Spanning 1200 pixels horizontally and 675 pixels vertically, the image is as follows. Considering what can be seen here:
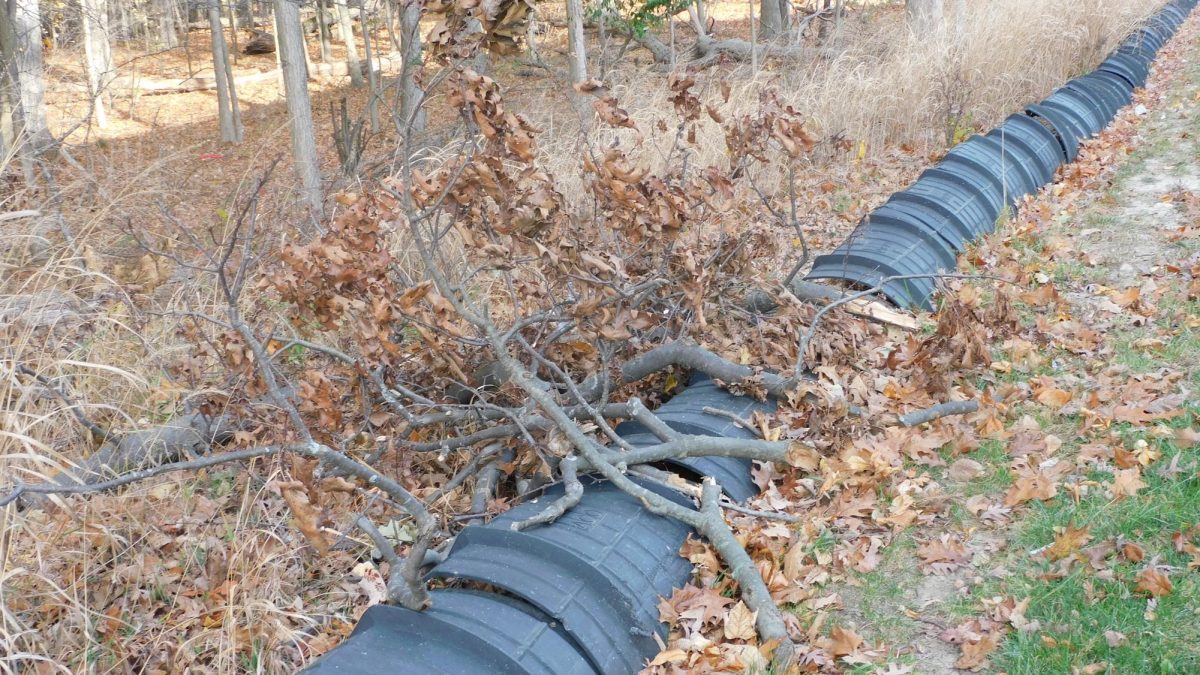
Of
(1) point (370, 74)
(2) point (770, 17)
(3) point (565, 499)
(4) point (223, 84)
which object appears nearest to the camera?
(3) point (565, 499)

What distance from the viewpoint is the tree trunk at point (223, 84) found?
16250 mm

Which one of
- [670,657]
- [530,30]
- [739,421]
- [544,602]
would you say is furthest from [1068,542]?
[530,30]

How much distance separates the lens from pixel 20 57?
9.95 metres

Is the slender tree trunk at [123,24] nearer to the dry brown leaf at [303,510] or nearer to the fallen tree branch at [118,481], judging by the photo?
the fallen tree branch at [118,481]

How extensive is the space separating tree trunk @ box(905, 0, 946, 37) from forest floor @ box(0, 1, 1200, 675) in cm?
686

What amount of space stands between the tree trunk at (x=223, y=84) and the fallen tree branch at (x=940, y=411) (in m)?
15.0

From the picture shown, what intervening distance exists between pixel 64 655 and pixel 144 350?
2.37 m

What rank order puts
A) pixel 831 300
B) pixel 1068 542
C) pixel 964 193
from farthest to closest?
pixel 964 193 → pixel 831 300 → pixel 1068 542

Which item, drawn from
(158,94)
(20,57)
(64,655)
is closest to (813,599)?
(64,655)

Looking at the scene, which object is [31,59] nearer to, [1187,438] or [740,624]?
[740,624]

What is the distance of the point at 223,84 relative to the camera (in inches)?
699

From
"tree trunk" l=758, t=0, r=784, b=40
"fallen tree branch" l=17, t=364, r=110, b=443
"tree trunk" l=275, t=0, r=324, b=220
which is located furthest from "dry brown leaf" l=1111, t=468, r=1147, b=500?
"tree trunk" l=758, t=0, r=784, b=40

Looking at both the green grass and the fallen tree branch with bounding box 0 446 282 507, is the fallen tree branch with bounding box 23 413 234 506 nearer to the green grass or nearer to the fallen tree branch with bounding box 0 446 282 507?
the fallen tree branch with bounding box 0 446 282 507

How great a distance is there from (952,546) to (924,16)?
992 centimetres
